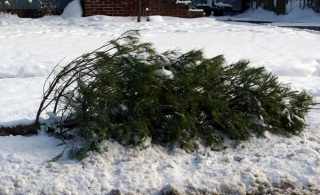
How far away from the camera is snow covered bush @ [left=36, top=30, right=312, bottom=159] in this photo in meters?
3.27

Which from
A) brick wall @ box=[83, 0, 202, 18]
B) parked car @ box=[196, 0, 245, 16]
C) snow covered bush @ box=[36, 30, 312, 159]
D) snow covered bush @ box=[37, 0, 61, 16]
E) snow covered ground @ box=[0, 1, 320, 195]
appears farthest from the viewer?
parked car @ box=[196, 0, 245, 16]

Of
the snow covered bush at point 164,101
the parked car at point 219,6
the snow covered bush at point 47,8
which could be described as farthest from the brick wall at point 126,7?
the parked car at point 219,6

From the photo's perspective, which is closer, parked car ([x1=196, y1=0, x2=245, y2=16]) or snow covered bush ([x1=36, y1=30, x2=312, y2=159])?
snow covered bush ([x1=36, y1=30, x2=312, y2=159])

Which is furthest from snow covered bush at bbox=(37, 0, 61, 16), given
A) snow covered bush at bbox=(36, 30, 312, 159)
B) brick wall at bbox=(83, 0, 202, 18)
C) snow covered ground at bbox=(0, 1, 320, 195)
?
snow covered bush at bbox=(36, 30, 312, 159)

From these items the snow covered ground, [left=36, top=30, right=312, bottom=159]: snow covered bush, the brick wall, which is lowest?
the snow covered ground

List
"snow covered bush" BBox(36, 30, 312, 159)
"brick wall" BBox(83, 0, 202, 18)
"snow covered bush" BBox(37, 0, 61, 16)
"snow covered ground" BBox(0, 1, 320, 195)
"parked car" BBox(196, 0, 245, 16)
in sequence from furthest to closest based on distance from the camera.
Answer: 1. "parked car" BBox(196, 0, 245, 16)
2. "snow covered bush" BBox(37, 0, 61, 16)
3. "brick wall" BBox(83, 0, 202, 18)
4. "snow covered bush" BBox(36, 30, 312, 159)
5. "snow covered ground" BBox(0, 1, 320, 195)

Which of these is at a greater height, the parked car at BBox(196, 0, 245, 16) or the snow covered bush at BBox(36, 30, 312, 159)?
the parked car at BBox(196, 0, 245, 16)

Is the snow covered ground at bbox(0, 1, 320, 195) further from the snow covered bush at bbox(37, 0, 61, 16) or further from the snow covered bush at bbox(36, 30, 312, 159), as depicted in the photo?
the snow covered bush at bbox(37, 0, 61, 16)

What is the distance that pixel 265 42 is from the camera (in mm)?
8883

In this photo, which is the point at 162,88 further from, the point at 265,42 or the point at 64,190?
the point at 265,42

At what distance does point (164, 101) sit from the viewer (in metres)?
3.43

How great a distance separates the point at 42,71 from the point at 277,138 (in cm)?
370

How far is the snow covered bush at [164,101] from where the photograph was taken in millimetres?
3271

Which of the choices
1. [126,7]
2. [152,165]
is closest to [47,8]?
[126,7]
